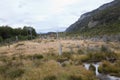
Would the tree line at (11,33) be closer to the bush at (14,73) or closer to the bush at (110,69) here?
the bush at (110,69)

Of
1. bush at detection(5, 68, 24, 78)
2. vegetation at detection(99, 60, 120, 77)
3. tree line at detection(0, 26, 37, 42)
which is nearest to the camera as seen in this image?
bush at detection(5, 68, 24, 78)

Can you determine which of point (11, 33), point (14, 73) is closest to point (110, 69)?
point (14, 73)

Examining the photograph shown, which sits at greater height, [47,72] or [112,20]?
[112,20]

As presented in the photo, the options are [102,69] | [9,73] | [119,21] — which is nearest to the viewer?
[9,73]

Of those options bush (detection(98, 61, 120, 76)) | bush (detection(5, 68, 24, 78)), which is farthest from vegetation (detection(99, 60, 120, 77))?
bush (detection(5, 68, 24, 78))

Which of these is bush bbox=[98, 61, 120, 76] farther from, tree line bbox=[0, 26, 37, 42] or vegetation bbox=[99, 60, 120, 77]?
tree line bbox=[0, 26, 37, 42]

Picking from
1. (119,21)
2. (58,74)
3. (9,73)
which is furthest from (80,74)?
(119,21)

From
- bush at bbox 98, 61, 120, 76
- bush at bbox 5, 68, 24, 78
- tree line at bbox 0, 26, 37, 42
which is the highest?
tree line at bbox 0, 26, 37, 42

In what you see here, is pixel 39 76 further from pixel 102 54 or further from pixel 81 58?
pixel 102 54

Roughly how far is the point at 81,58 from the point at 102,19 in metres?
145

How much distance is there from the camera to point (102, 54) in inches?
1470

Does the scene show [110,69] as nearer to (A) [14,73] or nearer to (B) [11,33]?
(A) [14,73]

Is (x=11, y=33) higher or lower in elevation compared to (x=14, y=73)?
higher

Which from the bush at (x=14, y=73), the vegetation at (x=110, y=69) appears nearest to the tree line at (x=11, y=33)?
the vegetation at (x=110, y=69)
